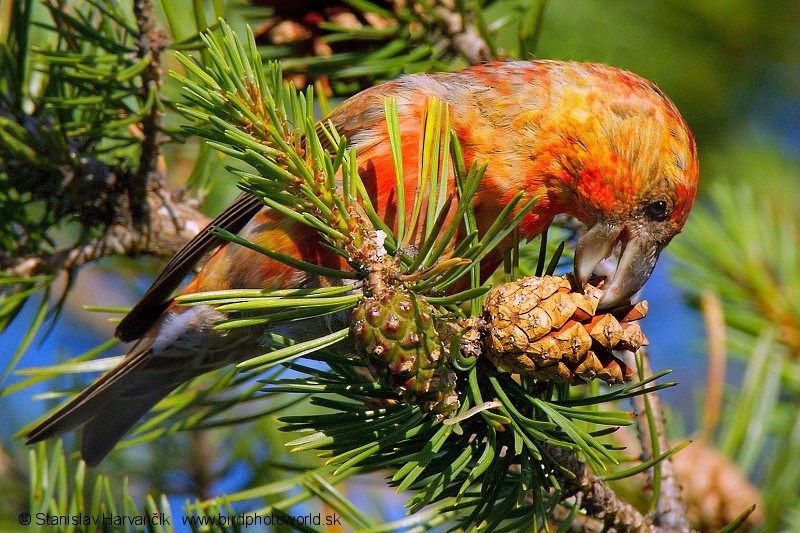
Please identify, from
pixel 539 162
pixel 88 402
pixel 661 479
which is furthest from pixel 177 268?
pixel 661 479

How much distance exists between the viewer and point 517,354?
1643 mm

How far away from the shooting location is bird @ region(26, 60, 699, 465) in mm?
2373

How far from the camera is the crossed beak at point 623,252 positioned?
2.33 metres

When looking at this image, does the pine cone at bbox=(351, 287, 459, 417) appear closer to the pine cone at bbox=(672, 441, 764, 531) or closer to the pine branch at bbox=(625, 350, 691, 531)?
the pine branch at bbox=(625, 350, 691, 531)

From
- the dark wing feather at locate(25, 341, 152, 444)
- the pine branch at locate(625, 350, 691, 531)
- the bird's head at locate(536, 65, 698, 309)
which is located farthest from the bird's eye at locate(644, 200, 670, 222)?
the dark wing feather at locate(25, 341, 152, 444)

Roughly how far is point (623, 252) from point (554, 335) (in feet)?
2.93

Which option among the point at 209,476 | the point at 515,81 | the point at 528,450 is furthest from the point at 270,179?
the point at 209,476

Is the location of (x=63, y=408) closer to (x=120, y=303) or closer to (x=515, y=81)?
(x=515, y=81)

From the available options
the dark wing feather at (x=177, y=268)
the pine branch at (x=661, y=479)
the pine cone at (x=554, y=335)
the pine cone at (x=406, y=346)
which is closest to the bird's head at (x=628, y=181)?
the pine branch at (x=661, y=479)

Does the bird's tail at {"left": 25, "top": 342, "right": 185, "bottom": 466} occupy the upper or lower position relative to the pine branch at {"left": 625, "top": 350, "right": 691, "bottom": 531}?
lower

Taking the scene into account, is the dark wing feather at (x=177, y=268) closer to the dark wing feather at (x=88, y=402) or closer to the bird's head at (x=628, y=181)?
the dark wing feather at (x=88, y=402)

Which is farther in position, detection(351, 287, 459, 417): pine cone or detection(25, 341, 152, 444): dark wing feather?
detection(25, 341, 152, 444): dark wing feather

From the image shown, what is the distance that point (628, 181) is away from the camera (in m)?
2.38

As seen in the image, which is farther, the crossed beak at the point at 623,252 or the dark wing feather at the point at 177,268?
the dark wing feather at the point at 177,268
